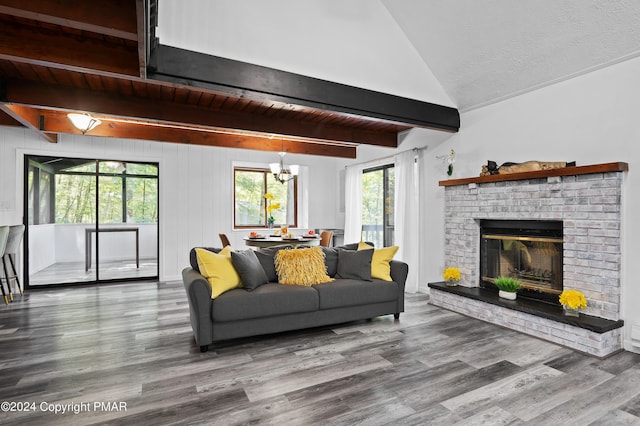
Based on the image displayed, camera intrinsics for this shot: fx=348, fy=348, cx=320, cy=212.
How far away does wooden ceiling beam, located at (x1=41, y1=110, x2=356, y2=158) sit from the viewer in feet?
15.0

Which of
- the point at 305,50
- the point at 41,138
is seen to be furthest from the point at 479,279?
the point at 41,138

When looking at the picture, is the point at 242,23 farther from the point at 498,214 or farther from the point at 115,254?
the point at 115,254

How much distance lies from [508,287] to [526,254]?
0.51 meters

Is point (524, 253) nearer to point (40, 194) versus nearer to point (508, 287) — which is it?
point (508, 287)

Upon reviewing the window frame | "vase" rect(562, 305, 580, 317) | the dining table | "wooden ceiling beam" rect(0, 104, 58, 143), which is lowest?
"vase" rect(562, 305, 580, 317)

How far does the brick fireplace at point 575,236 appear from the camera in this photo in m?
3.06

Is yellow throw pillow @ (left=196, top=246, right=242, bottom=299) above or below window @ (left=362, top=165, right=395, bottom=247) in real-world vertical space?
below

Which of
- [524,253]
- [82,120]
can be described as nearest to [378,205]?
[524,253]

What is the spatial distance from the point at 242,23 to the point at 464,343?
3579 millimetres

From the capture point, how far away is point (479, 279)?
444 cm

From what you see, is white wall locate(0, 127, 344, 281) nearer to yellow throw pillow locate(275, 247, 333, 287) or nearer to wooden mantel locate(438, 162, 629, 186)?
yellow throw pillow locate(275, 247, 333, 287)

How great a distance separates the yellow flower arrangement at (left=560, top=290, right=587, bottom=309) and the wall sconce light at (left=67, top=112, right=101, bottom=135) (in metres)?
5.40

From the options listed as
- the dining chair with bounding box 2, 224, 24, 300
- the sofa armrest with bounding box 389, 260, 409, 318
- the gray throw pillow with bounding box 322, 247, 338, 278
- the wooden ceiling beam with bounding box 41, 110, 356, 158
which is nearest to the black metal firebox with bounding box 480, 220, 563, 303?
the sofa armrest with bounding box 389, 260, 409, 318

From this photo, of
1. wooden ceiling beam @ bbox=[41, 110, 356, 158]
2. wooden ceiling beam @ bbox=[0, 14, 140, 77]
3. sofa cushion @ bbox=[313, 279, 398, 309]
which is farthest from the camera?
wooden ceiling beam @ bbox=[41, 110, 356, 158]
